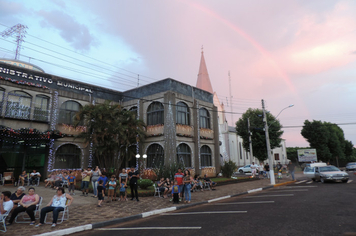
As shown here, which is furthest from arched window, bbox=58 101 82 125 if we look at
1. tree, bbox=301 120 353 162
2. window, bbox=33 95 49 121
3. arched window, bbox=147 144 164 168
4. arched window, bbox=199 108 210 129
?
tree, bbox=301 120 353 162

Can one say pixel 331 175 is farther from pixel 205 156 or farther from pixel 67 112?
pixel 67 112

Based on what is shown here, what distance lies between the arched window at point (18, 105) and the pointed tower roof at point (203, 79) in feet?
118

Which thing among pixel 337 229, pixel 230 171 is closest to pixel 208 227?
pixel 337 229

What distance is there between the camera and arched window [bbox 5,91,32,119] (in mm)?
17438

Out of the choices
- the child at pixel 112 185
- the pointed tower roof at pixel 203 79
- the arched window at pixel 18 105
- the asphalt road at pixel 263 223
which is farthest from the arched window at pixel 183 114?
the pointed tower roof at pixel 203 79

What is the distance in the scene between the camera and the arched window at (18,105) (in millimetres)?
17438

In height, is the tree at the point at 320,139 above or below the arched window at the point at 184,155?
above

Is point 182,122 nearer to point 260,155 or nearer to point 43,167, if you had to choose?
point 43,167

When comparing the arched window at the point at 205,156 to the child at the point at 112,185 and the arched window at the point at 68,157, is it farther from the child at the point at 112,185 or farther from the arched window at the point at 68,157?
the child at the point at 112,185

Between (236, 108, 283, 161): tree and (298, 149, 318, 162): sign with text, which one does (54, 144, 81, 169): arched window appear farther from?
(298, 149, 318, 162): sign with text

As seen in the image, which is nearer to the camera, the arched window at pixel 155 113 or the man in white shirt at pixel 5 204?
the man in white shirt at pixel 5 204

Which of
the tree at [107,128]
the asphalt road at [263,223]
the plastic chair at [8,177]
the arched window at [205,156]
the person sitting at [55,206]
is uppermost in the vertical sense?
the tree at [107,128]

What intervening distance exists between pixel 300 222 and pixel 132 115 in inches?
623

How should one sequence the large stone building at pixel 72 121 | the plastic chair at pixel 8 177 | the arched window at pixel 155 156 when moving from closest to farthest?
the plastic chair at pixel 8 177 < the large stone building at pixel 72 121 < the arched window at pixel 155 156
